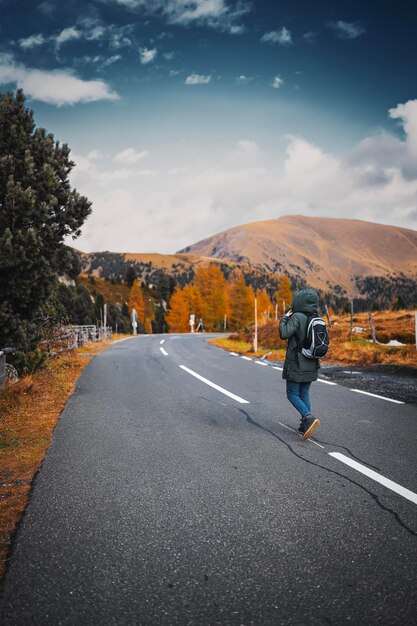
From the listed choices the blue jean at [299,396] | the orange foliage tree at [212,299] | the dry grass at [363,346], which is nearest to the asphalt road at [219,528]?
the blue jean at [299,396]

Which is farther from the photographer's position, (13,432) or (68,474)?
(13,432)

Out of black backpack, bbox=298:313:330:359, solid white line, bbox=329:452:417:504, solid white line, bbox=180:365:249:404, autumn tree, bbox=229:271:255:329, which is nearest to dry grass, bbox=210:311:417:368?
solid white line, bbox=180:365:249:404

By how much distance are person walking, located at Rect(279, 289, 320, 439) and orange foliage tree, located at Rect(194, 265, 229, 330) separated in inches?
2956

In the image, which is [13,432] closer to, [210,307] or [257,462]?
[257,462]

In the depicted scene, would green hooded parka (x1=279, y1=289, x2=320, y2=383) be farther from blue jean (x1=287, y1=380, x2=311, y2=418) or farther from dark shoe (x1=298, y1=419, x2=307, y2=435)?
dark shoe (x1=298, y1=419, x2=307, y2=435)

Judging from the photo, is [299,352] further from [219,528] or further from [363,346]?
[363,346]

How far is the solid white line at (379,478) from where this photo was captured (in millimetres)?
3639

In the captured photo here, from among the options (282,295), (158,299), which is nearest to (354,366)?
(282,295)

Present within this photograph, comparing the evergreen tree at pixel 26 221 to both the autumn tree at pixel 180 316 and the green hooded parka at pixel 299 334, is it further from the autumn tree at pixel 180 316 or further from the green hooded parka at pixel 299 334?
the autumn tree at pixel 180 316

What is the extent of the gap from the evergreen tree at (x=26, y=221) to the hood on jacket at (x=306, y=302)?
6.43m

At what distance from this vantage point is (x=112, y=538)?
9.77 feet

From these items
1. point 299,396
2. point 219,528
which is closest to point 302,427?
point 299,396

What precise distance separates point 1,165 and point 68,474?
26.6 feet

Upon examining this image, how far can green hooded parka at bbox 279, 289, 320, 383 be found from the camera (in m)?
5.75
